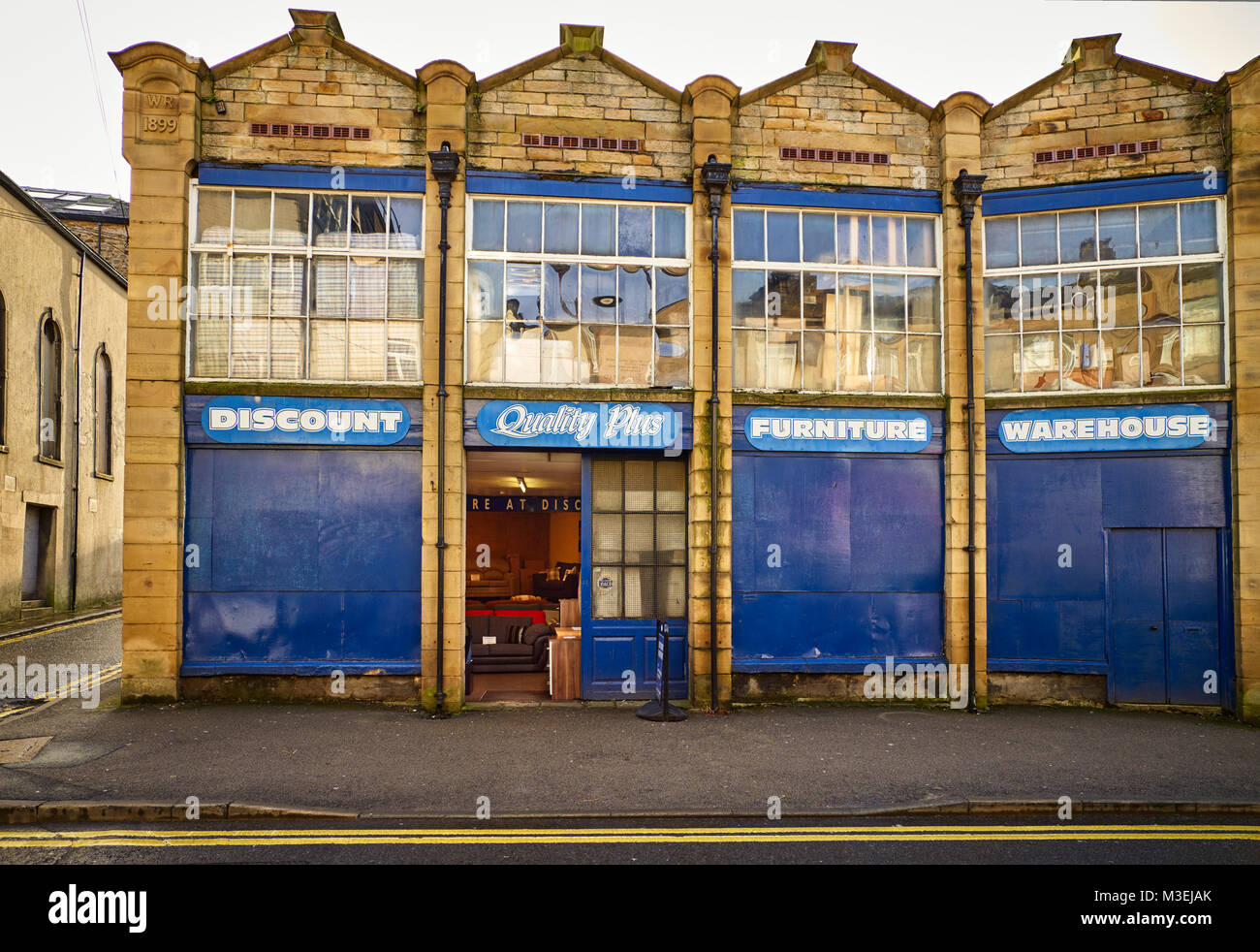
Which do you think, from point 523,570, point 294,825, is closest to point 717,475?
point 294,825

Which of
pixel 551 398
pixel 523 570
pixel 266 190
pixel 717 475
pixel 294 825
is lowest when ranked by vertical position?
pixel 294 825

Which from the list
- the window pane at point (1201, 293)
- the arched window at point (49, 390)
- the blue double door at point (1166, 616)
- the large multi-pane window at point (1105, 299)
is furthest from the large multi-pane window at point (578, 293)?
the arched window at point (49, 390)

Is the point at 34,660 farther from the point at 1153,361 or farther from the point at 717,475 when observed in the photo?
→ the point at 1153,361

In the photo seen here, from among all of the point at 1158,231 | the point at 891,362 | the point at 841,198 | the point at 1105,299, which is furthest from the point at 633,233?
the point at 1158,231

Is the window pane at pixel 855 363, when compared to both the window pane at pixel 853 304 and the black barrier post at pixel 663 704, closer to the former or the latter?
the window pane at pixel 853 304

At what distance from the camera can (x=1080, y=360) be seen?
11477mm

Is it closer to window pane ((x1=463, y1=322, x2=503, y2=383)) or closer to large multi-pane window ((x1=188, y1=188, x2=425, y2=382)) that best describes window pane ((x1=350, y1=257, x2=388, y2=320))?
large multi-pane window ((x1=188, y1=188, x2=425, y2=382))

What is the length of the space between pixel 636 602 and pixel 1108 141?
937 centimetres

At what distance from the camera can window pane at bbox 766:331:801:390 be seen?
11578 mm

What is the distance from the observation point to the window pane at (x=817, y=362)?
11.6 metres

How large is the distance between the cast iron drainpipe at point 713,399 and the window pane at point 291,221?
5.54 metres

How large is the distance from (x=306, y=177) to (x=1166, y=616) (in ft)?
43.2

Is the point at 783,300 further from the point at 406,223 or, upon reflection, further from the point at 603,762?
the point at 603,762

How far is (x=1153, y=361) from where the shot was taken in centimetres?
1130
